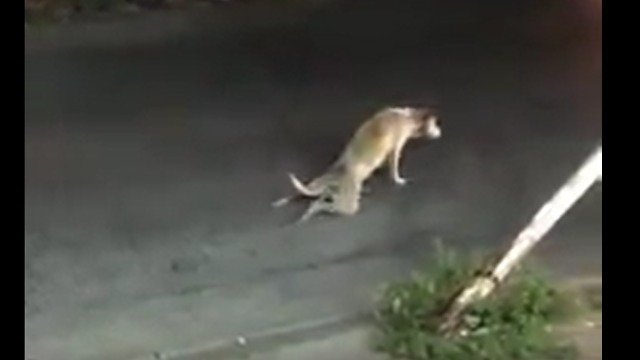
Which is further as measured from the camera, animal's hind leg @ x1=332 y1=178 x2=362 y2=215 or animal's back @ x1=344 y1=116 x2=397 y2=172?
animal's back @ x1=344 y1=116 x2=397 y2=172

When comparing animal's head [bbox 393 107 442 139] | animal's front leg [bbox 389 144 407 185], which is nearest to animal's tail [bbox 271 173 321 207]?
animal's front leg [bbox 389 144 407 185]

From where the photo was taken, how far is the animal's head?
6.72 metres

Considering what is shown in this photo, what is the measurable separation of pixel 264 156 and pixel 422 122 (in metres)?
0.63

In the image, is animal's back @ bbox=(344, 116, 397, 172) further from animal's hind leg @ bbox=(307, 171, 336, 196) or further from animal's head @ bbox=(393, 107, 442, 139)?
animal's head @ bbox=(393, 107, 442, 139)

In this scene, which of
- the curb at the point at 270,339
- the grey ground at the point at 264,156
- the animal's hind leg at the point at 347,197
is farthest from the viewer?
the animal's hind leg at the point at 347,197

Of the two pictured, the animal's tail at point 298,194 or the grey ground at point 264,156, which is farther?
the animal's tail at point 298,194

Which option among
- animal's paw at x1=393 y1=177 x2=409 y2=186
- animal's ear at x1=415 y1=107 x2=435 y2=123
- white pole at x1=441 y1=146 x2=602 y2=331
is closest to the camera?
white pole at x1=441 y1=146 x2=602 y2=331

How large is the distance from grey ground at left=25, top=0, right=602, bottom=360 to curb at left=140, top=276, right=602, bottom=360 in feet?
0.12

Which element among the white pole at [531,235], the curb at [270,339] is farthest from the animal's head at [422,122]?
the curb at [270,339]

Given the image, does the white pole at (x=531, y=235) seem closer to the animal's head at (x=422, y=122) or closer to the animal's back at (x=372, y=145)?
the animal's back at (x=372, y=145)

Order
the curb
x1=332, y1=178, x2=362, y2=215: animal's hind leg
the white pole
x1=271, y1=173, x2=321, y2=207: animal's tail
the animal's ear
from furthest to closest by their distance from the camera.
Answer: the animal's ear, x1=271, y1=173, x2=321, y2=207: animal's tail, x1=332, y1=178, x2=362, y2=215: animal's hind leg, the white pole, the curb

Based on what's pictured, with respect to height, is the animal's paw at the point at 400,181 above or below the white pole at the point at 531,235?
above

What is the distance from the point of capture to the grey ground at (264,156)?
17.7 ft

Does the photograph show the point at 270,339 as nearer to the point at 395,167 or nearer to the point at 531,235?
the point at 531,235
